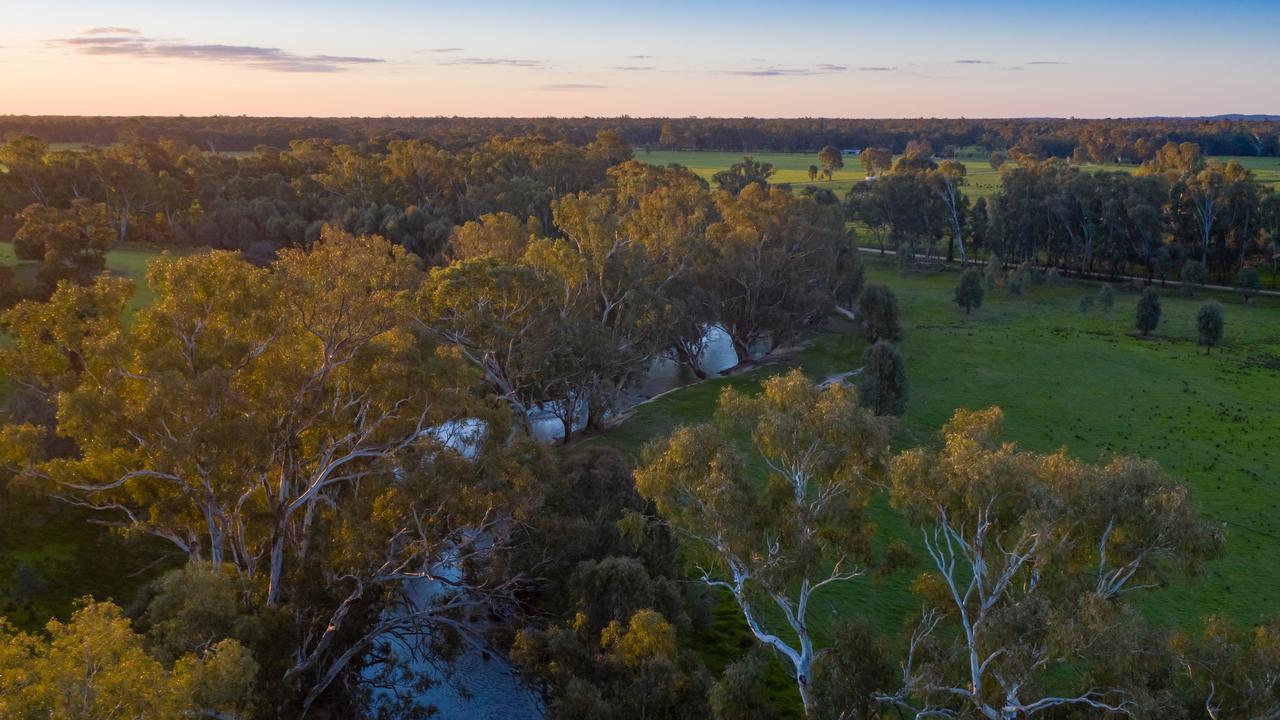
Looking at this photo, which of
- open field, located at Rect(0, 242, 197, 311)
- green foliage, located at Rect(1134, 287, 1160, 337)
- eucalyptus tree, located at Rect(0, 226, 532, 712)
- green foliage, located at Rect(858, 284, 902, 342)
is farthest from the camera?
green foliage, located at Rect(1134, 287, 1160, 337)

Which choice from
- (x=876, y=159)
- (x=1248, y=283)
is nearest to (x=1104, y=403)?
(x=1248, y=283)

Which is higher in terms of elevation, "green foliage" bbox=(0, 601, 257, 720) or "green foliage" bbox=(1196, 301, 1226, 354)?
"green foliage" bbox=(0, 601, 257, 720)

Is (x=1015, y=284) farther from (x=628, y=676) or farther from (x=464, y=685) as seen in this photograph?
(x=628, y=676)

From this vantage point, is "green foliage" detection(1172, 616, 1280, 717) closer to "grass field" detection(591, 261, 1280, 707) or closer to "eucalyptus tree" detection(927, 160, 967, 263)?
"grass field" detection(591, 261, 1280, 707)

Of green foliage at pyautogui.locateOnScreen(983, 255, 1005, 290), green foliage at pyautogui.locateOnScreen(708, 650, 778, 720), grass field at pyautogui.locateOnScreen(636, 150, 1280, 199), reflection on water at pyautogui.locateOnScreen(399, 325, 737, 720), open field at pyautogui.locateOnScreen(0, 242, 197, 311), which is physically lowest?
reflection on water at pyautogui.locateOnScreen(399, 325, 737, 720)

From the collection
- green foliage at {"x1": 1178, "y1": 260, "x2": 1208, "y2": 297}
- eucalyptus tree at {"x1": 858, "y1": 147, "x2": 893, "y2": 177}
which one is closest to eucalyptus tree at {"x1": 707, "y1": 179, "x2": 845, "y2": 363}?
green foliage at {"x1": 1178, "y1": 260, "x2": 1208, "y2": 297}
